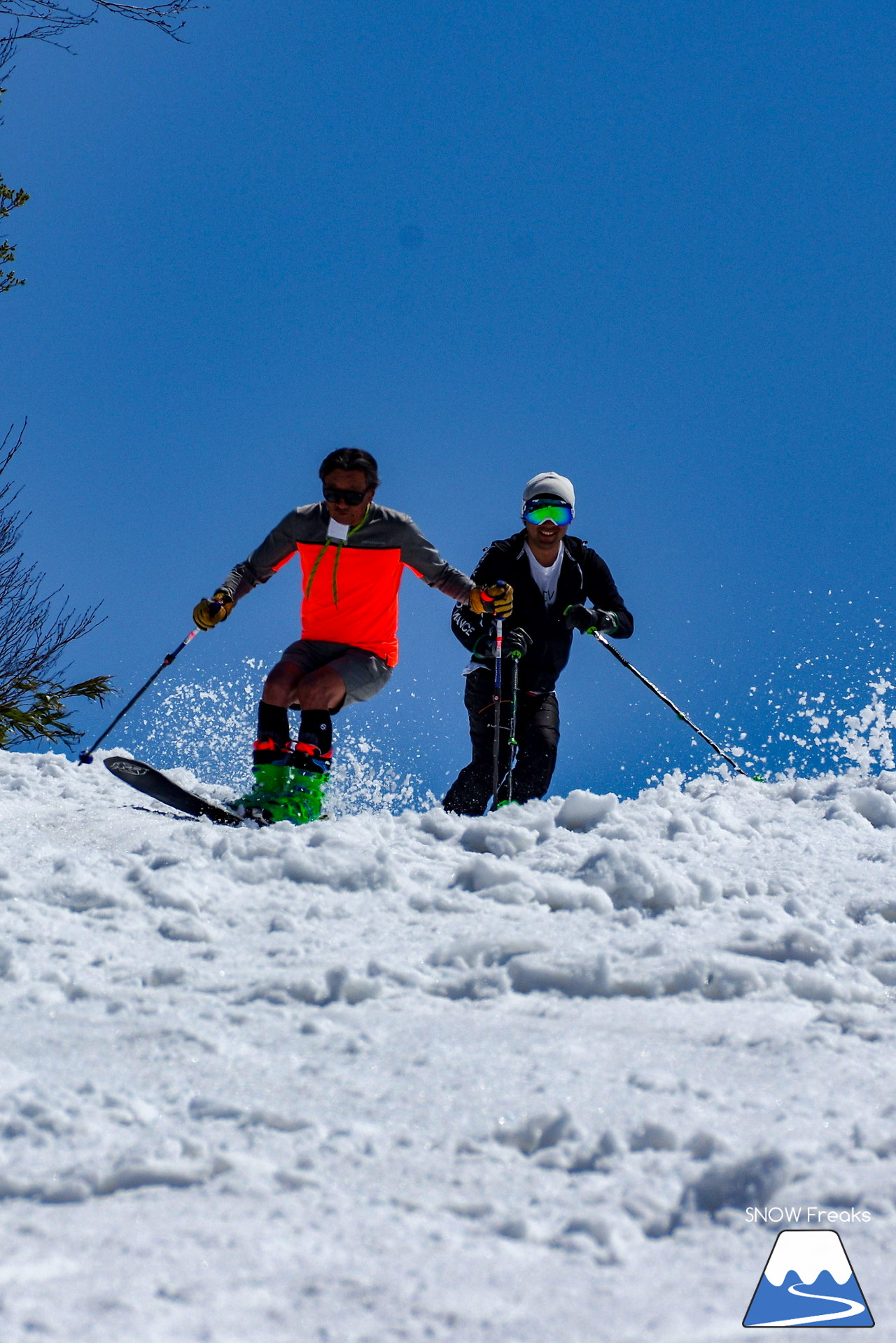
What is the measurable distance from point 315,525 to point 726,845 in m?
3.38

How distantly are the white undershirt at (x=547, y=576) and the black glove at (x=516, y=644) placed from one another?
15.6 inches

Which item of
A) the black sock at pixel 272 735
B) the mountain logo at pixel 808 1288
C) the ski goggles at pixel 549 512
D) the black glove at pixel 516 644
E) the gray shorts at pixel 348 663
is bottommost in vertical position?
the mountain logo at pixel 808 1288

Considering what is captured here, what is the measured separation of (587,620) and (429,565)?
1177 millimetres

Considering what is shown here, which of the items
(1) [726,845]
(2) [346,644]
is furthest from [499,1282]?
(2) [346,644]

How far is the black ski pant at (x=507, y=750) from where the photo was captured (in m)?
6.49

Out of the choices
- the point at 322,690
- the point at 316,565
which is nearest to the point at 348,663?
the point at 322,690

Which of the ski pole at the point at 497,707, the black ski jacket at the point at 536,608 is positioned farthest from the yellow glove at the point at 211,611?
the ski pole at the point at 497,707

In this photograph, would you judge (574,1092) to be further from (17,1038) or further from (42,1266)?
(17,1038)

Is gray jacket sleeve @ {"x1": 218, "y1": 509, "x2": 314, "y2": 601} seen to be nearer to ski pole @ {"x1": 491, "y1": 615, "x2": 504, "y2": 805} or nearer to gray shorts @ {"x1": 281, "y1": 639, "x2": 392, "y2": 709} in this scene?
gray shorts @ {"x1": 281, "y1": 639, "x2": 392, "y2": 709}

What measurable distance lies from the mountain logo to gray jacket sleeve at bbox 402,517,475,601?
5.06 meters

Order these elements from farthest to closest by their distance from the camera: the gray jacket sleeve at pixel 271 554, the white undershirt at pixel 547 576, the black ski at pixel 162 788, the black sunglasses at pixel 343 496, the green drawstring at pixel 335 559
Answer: the white undershirt at pixel 547 576, the gray jacket sleeve at pixel 271 554, the green drawstring at pixel 335 559, the black sunglasses at pixel 343 496, the black ski at pixel 162 788

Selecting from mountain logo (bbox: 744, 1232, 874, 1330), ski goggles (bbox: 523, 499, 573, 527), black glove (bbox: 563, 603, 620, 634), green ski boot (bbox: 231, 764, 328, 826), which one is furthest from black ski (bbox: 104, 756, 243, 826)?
mountain logo (bbox: 744, 1232, 874, 1330)

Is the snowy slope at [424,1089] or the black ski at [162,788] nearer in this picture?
the snowy slope at [424,1089]

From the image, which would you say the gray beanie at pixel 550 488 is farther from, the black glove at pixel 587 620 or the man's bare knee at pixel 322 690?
the man's bare knee at pixel 322 690
